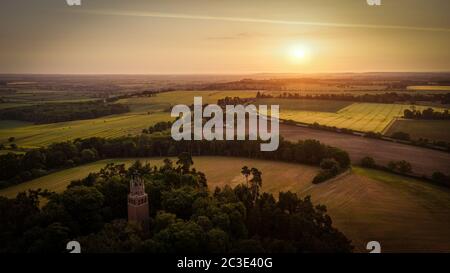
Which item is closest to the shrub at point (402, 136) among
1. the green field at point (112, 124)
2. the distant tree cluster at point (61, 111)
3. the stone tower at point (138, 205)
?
the green field at point (112, 124)

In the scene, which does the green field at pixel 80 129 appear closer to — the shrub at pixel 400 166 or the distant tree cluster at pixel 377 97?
the distant tree cluster at pixel 377 97

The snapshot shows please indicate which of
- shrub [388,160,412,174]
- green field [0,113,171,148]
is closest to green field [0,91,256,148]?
green field [0,113,171,148]

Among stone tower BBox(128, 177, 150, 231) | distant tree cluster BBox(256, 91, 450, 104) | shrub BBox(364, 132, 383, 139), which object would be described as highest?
distant tree cluster BBox(256, 91, 450, 104)

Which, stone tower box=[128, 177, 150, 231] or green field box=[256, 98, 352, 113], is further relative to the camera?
green field box=[256, 98, 352, 113]

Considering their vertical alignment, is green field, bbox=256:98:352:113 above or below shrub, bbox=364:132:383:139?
above

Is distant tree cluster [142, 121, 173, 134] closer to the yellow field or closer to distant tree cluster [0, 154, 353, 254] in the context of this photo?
the yellow field
